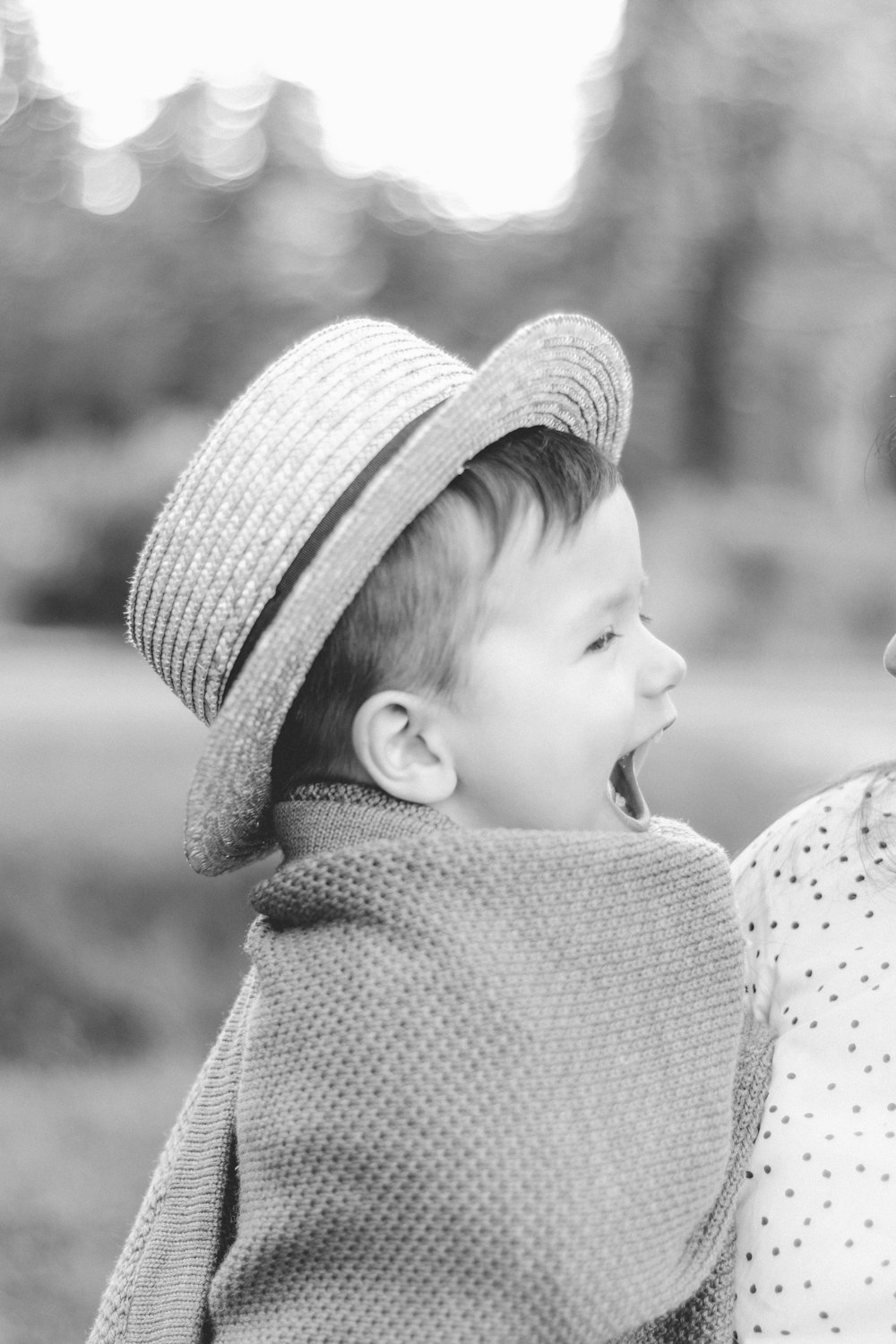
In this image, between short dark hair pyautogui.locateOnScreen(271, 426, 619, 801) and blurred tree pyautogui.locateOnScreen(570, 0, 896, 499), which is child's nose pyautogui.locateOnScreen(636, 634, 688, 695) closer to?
short dark hair pyautogui.locateOnScreen(271, 426, 619, 801)

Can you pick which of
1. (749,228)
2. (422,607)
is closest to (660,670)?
(422,607)

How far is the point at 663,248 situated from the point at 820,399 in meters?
0.97

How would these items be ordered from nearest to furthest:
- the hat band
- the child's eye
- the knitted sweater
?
the knitted sweater, the hat band, the child's eye

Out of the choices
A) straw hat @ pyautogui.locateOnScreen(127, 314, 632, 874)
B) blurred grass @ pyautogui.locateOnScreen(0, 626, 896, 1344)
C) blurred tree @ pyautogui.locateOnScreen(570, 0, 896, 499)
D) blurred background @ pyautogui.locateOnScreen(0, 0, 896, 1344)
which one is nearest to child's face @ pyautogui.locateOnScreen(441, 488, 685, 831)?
straw hat @ pyautogui.locateOnScreen(127, 314, 632, 874)

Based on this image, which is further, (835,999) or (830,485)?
(830,485)

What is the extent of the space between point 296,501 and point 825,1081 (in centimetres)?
64

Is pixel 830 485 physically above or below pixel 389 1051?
below

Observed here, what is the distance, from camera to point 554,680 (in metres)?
1.12

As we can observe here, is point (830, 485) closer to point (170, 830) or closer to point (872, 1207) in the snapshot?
point (170, 830)

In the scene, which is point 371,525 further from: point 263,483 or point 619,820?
point 619,820

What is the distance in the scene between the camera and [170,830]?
3.59 m

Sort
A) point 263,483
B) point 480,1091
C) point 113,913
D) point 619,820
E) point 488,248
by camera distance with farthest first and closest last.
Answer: point 488,248, point 113,913, point 619,820, point 263,483, point 480,1091

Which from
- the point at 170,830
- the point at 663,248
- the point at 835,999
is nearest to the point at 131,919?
Answer: the point at 170,830

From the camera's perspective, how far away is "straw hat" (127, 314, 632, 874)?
1.00m
